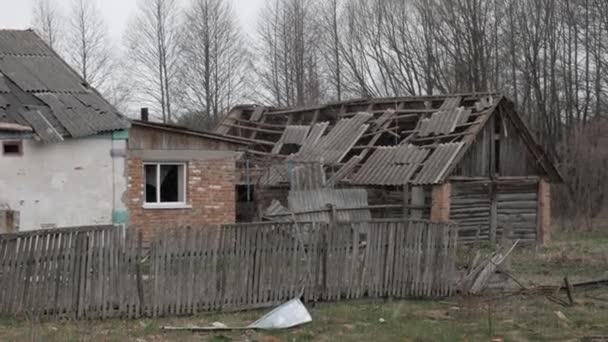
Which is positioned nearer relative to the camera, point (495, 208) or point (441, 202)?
point (441, 202)

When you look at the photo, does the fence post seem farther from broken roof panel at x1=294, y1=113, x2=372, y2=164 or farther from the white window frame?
broken roof panel at x1=294, y1=113, x2=372, y2=164

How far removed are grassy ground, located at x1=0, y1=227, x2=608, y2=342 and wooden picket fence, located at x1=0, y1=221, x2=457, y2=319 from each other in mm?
256

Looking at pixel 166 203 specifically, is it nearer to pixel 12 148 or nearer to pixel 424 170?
pixel 12 148

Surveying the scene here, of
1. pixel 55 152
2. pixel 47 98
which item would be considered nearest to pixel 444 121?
pixel 47 98

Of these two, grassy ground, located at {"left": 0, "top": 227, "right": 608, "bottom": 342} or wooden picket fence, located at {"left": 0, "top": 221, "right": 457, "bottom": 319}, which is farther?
wooden picket fence, located at {"left": 0, "top": 221, "right": 457, "bottom": 319}

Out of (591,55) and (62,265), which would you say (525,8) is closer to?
(591,55)

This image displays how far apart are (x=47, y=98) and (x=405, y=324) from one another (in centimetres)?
927

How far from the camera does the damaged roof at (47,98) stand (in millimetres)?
15633

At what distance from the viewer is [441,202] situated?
Answer: 23.5 metres

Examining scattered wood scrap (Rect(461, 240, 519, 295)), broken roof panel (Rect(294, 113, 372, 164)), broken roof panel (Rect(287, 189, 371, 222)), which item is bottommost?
scattered wood scrap (Rect(461, 240, 519, 295))

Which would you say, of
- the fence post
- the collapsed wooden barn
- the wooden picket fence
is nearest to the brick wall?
the collapsed wooden barn

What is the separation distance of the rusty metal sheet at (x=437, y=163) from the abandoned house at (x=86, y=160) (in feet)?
22.0

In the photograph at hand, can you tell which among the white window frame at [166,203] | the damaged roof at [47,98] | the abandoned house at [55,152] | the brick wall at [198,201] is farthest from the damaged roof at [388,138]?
the abandoned house at [55,152]

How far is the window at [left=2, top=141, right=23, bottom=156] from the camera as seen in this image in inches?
604
